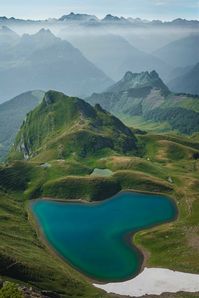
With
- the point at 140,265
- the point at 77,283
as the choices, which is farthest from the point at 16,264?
the point at 140,265

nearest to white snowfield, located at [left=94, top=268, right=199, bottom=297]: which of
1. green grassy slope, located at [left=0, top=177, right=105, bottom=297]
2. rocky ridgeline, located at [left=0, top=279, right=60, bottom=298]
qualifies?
green grassy slope, located at [left=0, top=177, right=105, bottom=297]

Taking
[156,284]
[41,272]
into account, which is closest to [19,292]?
[41,272]

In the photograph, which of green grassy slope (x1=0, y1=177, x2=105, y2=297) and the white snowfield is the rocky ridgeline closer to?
green grassy slope (x1=0, y1=177, x2=105, y2=297)

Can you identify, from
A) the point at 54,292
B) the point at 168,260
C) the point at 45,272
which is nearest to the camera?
the point at 54,292

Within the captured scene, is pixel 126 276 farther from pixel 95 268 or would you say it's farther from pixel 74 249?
pixel 74 249

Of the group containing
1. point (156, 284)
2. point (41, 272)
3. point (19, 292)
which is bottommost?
point (156, 284)

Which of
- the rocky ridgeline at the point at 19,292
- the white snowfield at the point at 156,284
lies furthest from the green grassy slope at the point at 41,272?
the white snowfield at the point at 156,284

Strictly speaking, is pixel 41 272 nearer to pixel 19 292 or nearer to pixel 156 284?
pixel 19 292

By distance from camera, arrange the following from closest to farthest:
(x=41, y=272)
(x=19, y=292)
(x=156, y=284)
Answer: (x=19, y=292), (x=41, y=272), (x=156, y=284)

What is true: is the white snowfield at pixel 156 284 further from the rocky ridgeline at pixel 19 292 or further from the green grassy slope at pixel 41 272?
the rocky ridgeline at pixel 19 292
